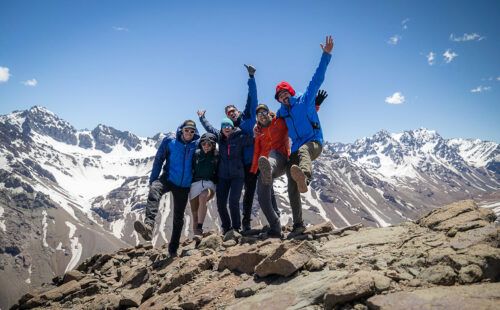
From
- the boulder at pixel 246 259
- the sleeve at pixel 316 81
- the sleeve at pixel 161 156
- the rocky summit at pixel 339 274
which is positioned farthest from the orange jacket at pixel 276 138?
the sleeve at pixel 161 156

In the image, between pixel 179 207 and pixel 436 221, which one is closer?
pixel 436 221

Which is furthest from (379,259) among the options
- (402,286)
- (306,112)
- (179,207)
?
(179,207)

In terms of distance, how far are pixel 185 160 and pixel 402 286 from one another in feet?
26.1

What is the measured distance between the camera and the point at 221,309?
550 centimetres

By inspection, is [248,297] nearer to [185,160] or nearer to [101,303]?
[101,303]

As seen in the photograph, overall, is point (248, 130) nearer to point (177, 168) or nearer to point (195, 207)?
point (177, 168)

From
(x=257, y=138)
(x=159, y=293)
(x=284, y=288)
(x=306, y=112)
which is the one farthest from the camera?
(x=257, y=138)

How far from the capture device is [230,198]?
1035 centimetres

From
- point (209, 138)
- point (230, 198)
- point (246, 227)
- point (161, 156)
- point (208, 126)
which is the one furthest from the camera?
point (208, 126)

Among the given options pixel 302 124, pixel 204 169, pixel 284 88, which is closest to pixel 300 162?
pixel 302 124

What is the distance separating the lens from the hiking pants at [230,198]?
410 inches

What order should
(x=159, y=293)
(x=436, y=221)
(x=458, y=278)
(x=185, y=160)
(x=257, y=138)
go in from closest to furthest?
(x=458, y=278) → (x=436, y=221) → (x=159, y=293) → (x=257, y=138) → (x=185, y=160)

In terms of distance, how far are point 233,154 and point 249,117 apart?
1744 mm

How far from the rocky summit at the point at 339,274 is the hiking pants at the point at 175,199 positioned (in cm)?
95
